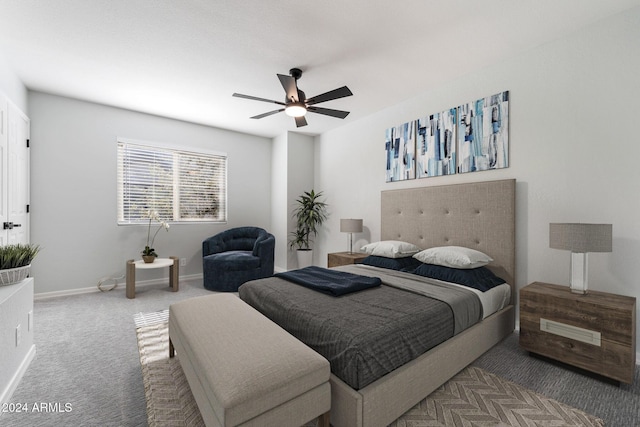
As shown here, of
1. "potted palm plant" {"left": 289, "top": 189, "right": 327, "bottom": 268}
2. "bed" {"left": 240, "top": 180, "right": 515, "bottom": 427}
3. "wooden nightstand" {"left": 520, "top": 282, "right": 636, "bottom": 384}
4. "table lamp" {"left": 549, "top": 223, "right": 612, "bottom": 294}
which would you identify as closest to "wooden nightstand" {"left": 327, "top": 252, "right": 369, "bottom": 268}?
"bed" {"left": 240, "top": 180, "right": 515, "bottom": 427}

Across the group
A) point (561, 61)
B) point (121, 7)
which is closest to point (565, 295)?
point (561, 61)

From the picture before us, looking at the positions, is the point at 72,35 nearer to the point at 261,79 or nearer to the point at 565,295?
the point at 261,79

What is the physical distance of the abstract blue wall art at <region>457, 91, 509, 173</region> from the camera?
9.77ft

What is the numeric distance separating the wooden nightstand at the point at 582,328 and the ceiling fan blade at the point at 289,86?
8.98 feet

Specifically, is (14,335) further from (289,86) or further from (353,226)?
(353,226)

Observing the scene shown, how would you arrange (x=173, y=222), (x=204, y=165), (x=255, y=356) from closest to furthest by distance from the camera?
(x=255, y=356) → (x=173, y=222) → (x=204, y=165)

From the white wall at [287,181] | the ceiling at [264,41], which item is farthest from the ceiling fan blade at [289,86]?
the white wall at [287,181]

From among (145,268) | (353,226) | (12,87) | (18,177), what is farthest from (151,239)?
(353,226)

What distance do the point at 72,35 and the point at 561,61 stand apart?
4.49 meters

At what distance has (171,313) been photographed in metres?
2.20

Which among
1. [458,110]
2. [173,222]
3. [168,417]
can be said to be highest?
[458,110]

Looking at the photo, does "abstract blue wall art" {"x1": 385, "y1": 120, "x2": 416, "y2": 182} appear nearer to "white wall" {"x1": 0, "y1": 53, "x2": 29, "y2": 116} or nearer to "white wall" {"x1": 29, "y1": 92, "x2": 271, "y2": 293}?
"white wall" {"x1": 29, "y1": 92, "x2": 271, "y2": 293}

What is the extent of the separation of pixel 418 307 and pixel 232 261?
3.09 metres

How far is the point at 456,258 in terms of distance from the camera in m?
2.75
